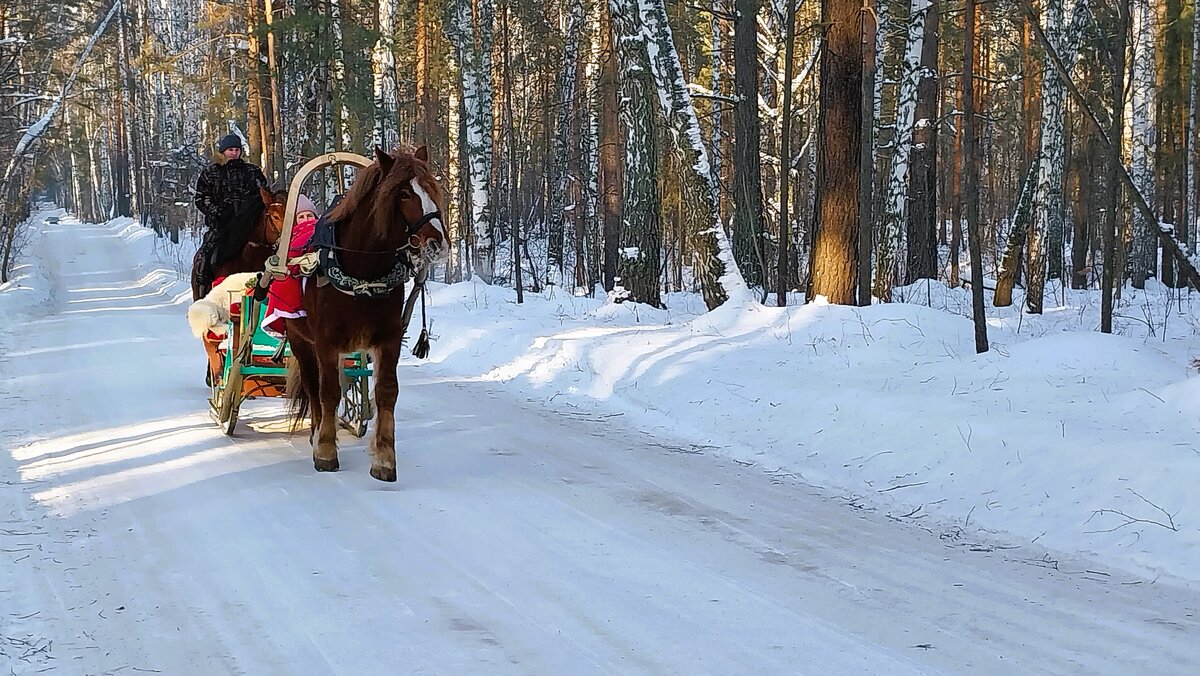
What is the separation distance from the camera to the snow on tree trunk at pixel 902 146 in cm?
1870

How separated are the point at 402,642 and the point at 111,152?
78865 mm

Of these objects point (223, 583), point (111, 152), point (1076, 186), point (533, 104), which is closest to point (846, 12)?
point (223, 583)

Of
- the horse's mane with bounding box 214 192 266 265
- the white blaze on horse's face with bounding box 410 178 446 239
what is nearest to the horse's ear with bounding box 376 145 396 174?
the white blaze on horse's face with bounding box 410 178 446 239

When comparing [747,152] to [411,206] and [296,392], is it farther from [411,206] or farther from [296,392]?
[411,206]

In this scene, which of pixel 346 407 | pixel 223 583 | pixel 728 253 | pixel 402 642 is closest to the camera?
pixel 402 642

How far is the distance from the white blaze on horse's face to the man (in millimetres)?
3942

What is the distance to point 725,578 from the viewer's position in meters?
5.27

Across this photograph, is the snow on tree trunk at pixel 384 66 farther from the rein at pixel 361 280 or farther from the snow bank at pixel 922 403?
the rein at pixel 361 280

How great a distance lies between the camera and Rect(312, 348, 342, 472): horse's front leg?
759 centimetres

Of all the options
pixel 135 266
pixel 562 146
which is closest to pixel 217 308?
pixel 562 146

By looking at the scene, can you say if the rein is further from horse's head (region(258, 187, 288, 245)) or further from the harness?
horse's head (region(258, 187, 288, 245))

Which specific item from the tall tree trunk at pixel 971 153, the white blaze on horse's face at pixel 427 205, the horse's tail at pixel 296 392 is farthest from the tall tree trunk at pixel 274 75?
the white blaze on horse's face at pixel 427 205

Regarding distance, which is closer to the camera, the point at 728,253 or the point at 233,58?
the point at 728,253

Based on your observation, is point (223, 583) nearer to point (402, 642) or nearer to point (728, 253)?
point (402, 642)
